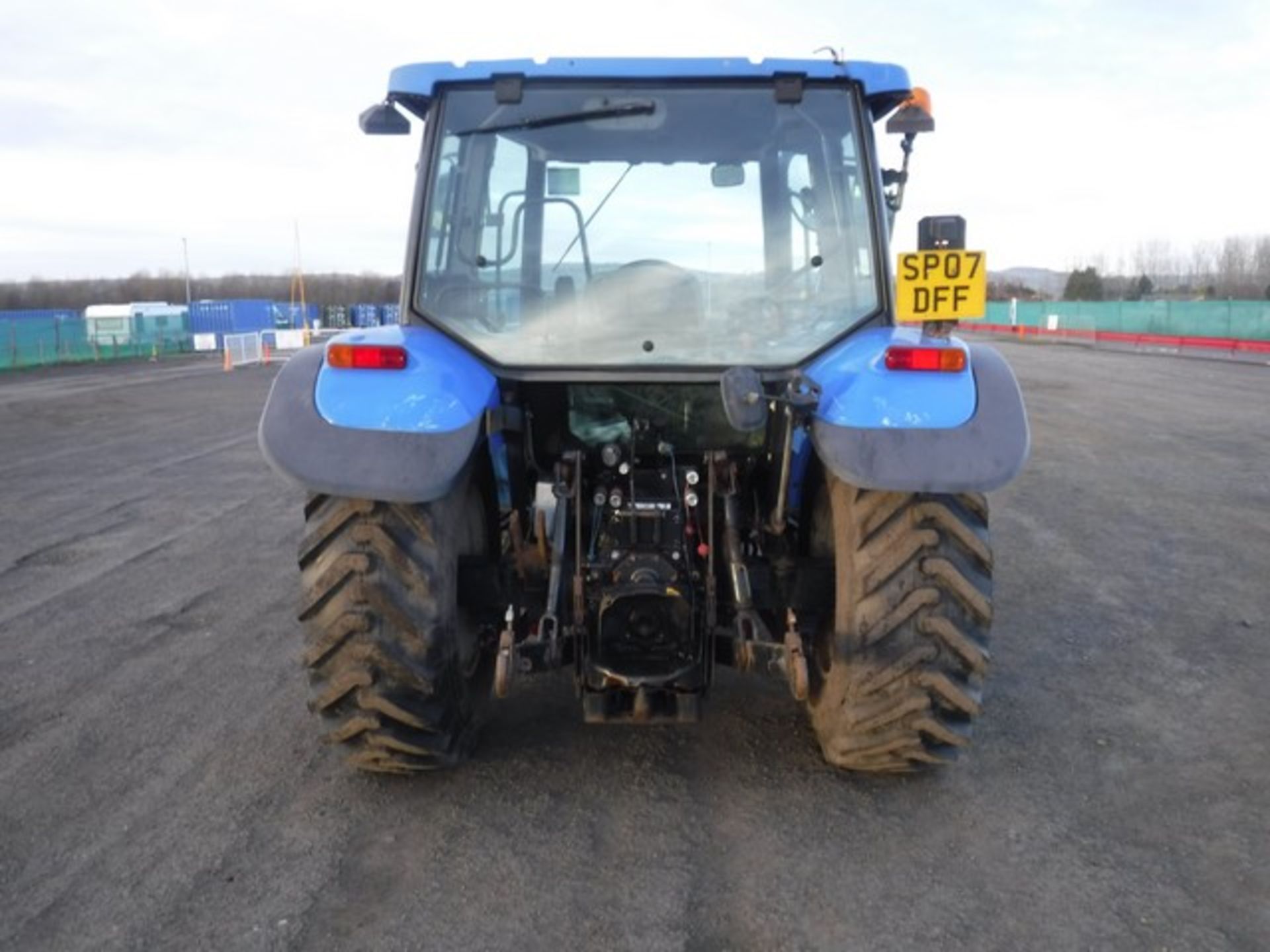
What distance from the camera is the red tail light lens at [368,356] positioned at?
11.3 ft

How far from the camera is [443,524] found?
3.59m

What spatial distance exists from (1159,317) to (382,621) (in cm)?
4187

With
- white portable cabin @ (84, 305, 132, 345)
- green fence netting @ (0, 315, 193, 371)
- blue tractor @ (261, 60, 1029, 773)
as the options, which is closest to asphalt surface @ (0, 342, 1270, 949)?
blue tractor @ (261, 60, 1029, 773)

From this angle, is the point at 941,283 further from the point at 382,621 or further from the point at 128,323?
the point at 128,323

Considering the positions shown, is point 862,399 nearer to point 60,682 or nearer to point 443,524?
point 443,524

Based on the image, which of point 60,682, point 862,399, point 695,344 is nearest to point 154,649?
point 60,682

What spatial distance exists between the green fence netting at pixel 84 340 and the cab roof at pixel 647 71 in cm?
3253

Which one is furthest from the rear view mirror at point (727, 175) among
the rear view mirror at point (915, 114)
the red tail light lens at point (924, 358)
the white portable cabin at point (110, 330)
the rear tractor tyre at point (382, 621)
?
the white portable cabin at point (110, 330)

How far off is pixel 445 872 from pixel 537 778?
2.22 ft

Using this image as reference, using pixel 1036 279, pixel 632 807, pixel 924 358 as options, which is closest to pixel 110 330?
pixel 632 807

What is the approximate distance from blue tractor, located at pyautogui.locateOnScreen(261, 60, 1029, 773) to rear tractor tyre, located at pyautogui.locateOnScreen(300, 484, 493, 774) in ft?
0.03

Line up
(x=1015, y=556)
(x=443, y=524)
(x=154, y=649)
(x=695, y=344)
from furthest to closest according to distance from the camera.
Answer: (x=1015, y=556), (x=154, y=649), (x=695, y=344), (x=443, y=524)

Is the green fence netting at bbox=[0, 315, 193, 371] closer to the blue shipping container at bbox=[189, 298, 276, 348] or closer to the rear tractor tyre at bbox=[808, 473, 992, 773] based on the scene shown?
the blue shipping container at bbox=[189, 298, 276, 348]

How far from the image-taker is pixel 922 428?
3.30 metres
